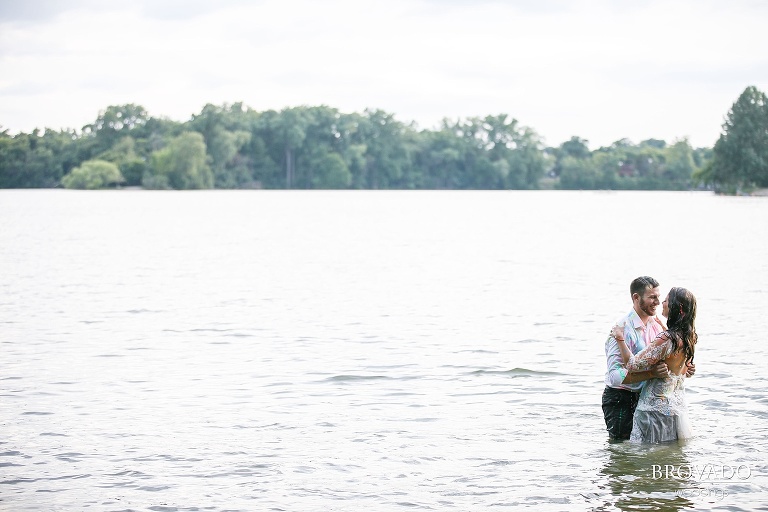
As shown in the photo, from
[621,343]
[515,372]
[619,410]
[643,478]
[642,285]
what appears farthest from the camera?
[515,372]

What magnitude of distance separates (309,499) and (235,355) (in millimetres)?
8012

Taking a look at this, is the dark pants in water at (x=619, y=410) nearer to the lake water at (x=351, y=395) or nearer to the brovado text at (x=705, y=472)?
the lake water at (x=351, y=395)

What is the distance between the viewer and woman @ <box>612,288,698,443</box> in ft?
31.9

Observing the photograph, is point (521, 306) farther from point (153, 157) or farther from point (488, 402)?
point (153, 157)

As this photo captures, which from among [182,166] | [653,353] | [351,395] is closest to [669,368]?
[653,353]

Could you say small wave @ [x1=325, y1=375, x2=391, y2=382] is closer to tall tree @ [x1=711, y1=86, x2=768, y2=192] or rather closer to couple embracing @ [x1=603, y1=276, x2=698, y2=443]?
couple embracing @ [x1=603, y1=276, x2=698, y2=443]

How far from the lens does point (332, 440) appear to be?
11328 mm

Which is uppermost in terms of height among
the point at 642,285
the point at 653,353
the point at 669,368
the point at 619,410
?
the point at 642,285

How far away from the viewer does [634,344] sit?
399 inches

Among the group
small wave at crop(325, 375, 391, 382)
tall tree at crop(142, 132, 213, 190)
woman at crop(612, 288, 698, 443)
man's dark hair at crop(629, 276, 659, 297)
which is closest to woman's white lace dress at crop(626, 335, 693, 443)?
woman at crop(612, 288, 698, 443)

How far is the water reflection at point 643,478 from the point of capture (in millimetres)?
9055

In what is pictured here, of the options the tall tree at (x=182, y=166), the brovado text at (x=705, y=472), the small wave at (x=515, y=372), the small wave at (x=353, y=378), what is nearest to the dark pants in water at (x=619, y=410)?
the brovado text at (x=705, y=472)

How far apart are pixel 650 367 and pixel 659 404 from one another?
65cm

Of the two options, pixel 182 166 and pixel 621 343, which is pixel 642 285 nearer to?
pixel 621 343
